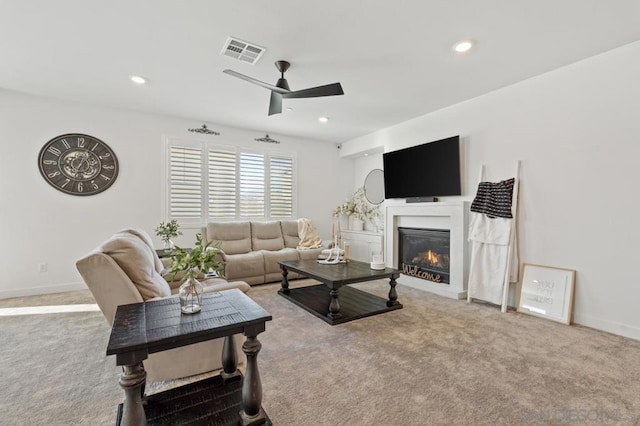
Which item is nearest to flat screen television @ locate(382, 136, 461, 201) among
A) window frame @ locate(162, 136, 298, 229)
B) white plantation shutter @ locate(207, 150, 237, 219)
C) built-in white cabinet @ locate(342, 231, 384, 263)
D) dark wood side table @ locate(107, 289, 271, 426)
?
built-in white cabinet @ locate(342, 231, 384, 263)

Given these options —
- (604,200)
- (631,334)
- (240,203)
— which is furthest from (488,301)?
(240,203)

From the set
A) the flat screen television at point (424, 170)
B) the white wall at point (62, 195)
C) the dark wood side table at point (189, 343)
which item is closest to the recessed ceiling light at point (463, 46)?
the flat screen television at point (424, 170)

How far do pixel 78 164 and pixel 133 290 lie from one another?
372cm

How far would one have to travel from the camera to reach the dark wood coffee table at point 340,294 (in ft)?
10.2

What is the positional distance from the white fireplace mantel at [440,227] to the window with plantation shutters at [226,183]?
2.21 m

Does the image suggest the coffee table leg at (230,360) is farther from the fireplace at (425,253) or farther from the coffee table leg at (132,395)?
the fireplace at (425,253)

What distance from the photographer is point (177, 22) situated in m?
2.44

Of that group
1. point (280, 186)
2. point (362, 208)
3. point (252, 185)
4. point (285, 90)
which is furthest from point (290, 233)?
point (285, 90)

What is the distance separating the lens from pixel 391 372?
2107mm

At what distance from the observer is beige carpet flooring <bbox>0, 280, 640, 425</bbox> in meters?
1.69

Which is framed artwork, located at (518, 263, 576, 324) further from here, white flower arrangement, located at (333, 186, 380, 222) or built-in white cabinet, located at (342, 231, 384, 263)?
white flower arrangement, located at (333, 186, 380, 222)

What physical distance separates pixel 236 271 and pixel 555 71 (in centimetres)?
480

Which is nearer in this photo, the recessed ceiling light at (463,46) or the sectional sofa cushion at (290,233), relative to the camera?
the recessed ceiling light at (463,46)

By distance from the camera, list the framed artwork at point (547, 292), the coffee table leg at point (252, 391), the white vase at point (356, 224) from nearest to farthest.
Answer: the coffee table leg at point (252, 391)
the framed artwork at point (547, 292)
the white vase at point (356, 224)
